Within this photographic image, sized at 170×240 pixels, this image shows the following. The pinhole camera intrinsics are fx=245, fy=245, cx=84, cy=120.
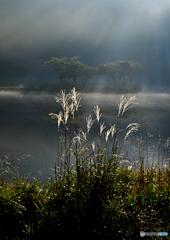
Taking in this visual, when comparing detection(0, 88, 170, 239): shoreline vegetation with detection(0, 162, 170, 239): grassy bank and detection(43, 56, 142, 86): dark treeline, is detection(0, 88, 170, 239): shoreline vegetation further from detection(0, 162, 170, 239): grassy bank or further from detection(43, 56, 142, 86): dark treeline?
detection(43, 56, 142, 86): dark treeline

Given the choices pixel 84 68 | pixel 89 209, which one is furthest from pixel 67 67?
pixel 89 209

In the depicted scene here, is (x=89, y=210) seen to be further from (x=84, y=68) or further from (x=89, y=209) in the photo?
(x=84, y=68)

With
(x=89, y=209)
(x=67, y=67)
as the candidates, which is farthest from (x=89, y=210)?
(x=67, y=67)

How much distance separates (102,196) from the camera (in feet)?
11.1

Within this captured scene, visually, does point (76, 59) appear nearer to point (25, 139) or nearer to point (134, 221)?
point (25, 139)

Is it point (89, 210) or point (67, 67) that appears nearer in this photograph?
point (89, 210)

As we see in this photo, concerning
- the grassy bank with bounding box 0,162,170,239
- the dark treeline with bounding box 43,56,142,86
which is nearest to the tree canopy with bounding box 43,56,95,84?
the dark treeline with bounding box 43,56,142,86

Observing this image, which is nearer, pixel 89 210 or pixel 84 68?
pixel 89 210

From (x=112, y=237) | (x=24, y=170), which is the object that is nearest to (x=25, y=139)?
(x=24, y=170)

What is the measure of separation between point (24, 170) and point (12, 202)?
4234mm

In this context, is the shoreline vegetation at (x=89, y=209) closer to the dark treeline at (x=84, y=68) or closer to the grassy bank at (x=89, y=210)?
the grassy bank at (x=89, y=210)

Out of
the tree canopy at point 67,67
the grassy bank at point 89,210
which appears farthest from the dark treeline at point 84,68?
the grassy bank at point 89,210

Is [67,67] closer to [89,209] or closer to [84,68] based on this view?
[84,68]

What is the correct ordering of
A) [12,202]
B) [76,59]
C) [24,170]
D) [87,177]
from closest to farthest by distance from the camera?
[12,202]
[87,177]
[24,170]
[76,59]
